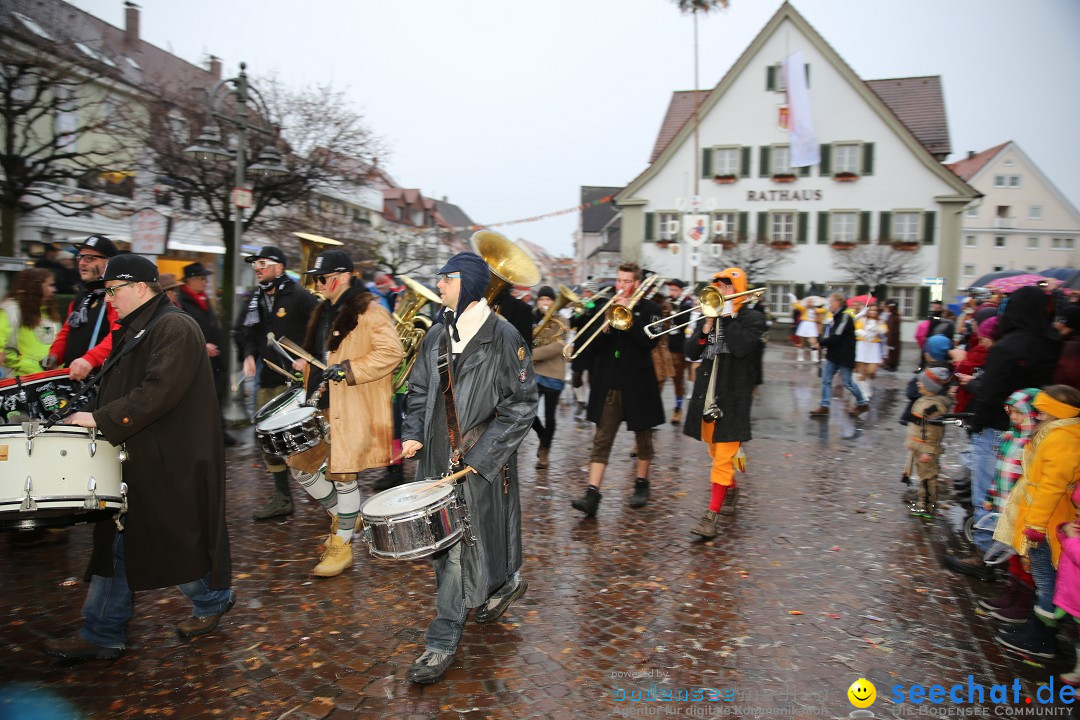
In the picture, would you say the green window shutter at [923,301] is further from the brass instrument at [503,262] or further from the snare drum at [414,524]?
the snare drum at [414,524]

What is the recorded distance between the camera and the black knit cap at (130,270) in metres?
3.91

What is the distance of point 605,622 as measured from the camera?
4570mm

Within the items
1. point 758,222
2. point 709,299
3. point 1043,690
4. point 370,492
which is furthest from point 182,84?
point 758,222

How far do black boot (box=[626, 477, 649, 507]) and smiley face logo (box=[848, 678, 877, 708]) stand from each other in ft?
10.5

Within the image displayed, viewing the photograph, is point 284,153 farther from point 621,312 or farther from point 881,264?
point 881,264

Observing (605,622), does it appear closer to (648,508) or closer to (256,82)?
(648,508)

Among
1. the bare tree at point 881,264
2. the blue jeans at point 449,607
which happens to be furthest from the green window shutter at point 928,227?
the blue jeans at point 449,607

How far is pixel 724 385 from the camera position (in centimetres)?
629

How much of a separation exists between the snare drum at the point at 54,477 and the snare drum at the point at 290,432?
1278 millimetres

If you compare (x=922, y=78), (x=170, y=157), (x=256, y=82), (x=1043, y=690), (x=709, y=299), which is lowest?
(x=1043, y=690)

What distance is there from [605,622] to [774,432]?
23.2 feet

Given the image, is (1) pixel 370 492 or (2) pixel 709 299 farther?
(1) pixel 370 492

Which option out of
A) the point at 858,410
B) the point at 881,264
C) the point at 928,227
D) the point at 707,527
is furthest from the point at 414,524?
the point at 928,227

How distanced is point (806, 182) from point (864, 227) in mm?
3537
